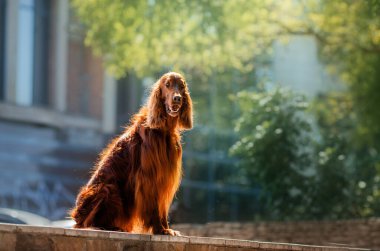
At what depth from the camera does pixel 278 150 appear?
69.9ft

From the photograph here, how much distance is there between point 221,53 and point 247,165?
5.32 meters

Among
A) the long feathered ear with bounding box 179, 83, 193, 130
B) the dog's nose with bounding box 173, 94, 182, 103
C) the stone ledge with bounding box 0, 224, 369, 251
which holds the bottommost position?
the stone ledge with bounding box 0, 224, 369, 251

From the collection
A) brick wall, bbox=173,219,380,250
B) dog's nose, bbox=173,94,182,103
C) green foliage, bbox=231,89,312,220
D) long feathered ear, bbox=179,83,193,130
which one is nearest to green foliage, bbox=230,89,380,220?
green foliage, bbox=231,89,312,220

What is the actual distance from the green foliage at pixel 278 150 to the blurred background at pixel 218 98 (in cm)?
3

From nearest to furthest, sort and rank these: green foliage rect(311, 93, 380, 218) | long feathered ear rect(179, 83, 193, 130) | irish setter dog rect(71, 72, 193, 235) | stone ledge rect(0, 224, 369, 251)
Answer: stone ledge rect(0, 224, 369, 251) → irish setter dog rect(71, 72, 193, 235) → long feathered ear rect(179, 83, 193, 130) → green foliage rect(311, 93, 380, 218)

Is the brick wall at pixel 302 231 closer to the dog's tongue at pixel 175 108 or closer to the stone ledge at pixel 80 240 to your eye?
the dog's tongue at pixel 175 108

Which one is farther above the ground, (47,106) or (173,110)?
(47,106)

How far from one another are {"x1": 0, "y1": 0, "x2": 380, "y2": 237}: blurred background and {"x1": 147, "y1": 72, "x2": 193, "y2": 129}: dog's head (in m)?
8.91

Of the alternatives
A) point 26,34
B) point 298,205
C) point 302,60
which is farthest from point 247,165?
Answer: point 26,34

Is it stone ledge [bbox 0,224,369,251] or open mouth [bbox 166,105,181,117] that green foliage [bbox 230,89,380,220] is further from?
stone ledge [bbox 0,224,369,251]

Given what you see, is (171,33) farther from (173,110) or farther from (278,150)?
(173,110)

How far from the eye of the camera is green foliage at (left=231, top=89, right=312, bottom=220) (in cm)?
2128

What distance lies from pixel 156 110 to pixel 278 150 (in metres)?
12.8

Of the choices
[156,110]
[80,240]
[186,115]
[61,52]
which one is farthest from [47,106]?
[80,240]
